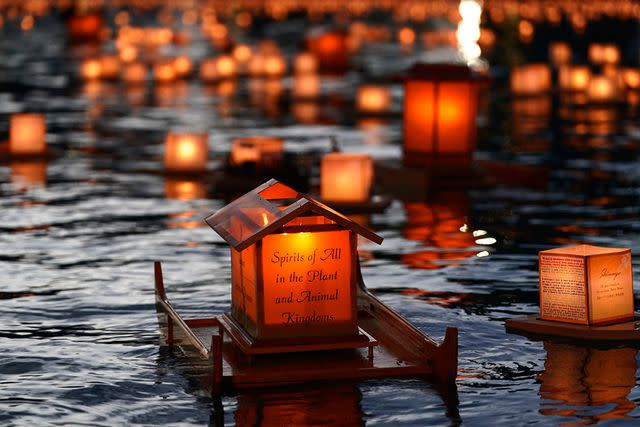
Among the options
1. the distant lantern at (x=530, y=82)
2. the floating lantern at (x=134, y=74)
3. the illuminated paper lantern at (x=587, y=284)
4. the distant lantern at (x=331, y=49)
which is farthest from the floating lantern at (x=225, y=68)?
the illuminated paper lantern at (x=587, y=284)

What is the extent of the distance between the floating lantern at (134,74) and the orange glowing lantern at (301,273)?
36.4 metres

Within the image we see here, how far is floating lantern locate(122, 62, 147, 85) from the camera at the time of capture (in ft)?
160

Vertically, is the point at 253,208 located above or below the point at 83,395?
above

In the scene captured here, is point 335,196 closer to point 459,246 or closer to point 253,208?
point 459,246

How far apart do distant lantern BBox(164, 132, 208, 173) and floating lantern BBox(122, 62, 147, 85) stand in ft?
72.0

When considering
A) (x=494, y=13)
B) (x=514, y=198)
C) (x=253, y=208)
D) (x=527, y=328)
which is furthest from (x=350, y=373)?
(x=494, y=13)

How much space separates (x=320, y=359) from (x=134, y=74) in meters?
37.2

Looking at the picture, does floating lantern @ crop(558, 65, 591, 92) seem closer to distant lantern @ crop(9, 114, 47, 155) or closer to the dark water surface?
the dark water surface

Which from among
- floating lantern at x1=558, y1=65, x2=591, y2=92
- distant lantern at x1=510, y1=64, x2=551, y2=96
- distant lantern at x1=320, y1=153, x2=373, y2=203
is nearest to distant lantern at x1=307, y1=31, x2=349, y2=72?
distant lantern at x1=510, y1=64, x2=551, y2=96

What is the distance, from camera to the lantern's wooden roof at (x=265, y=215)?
40.5ft

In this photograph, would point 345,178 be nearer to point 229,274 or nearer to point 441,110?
point 441,110

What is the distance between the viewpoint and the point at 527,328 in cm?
1430

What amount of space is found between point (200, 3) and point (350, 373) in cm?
11470

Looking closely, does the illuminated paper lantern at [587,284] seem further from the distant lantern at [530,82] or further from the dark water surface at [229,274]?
the distant lantern at [530,82]
